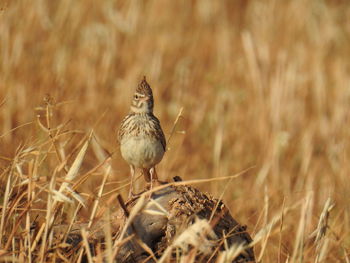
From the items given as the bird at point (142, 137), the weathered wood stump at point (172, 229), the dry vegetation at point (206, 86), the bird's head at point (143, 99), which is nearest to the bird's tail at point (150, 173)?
the bird at point (142, 137)

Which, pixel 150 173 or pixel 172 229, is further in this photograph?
pixel 150 173

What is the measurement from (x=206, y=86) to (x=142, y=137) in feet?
13.7

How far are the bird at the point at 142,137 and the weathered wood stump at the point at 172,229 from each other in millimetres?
565

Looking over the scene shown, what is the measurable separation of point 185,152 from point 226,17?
362cm

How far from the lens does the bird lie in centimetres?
455

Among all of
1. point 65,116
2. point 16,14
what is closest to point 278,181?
point 65,116

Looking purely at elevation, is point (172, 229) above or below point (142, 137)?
below

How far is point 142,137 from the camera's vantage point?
4629 mm

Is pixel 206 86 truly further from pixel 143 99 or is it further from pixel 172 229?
pixel 172 229

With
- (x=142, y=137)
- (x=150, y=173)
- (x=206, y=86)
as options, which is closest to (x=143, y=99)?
(x=142, y=137)

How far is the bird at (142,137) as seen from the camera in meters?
4.55

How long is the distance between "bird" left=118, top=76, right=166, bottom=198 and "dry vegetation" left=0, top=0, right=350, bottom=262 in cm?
97

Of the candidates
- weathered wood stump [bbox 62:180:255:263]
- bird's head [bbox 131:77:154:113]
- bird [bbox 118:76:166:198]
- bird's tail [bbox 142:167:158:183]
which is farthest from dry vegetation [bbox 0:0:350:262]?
weathered wood stump [bbox 62:180:255:263]

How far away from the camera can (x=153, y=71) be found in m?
8.35
